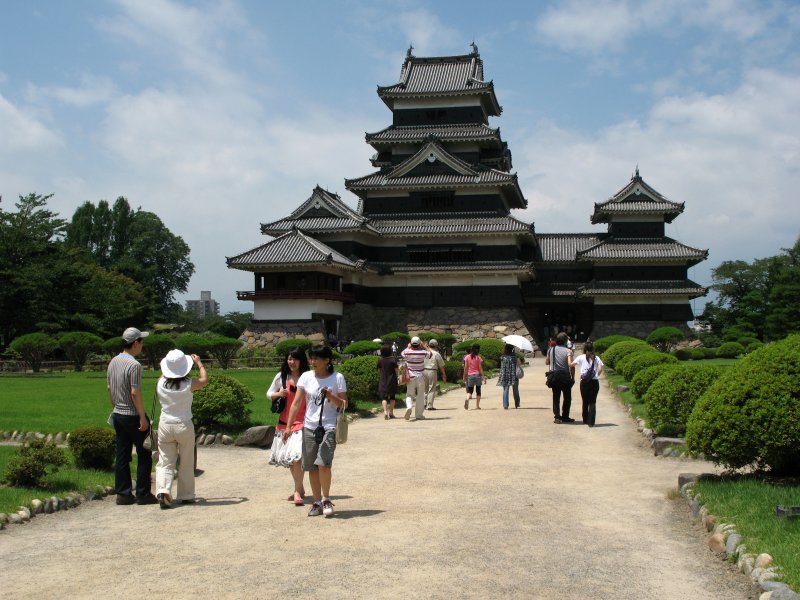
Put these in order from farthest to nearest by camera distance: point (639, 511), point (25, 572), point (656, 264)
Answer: point (656, 264) → point (639, 511) → point (25, 572)

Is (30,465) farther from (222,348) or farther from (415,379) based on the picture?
(222,348)

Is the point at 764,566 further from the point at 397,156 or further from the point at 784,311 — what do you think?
the point at 397,156

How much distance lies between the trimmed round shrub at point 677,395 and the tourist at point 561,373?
10.8ft

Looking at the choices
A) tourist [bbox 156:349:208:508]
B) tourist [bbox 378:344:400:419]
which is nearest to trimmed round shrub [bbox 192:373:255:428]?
tourist [bbox 378:344:400:419]

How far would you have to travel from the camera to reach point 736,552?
7484 mm

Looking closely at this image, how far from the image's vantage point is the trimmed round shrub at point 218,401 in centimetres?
1555

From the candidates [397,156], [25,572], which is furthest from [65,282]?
[25,572]

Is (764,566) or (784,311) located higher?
(784,311)

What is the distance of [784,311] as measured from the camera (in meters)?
47.8

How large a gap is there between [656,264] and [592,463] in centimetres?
4088

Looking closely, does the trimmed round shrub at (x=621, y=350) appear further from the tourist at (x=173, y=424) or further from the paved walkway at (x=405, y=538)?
the tourist at (x=173, y=424)

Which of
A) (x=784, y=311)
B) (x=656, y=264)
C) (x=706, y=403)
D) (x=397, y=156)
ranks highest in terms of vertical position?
(x=397, y=156)

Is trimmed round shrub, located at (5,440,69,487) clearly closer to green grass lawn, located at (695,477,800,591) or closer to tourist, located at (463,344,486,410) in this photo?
green grass lawn, located at (695,477,800,591)

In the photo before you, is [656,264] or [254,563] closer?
[254,563]
